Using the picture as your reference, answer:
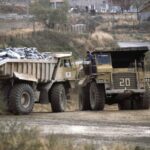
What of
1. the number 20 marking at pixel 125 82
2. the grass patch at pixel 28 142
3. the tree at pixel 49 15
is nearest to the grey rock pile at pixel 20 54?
the number 20 marking at pixel 125 82

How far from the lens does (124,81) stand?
90.5 ft

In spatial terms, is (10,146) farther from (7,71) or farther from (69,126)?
(7,71)

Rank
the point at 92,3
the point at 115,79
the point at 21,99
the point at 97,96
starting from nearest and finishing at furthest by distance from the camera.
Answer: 1. the point at 21,99
2. the point at 97,96
3. the point at 115,79
4. the point at 92,3

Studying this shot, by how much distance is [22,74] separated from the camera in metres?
24.7

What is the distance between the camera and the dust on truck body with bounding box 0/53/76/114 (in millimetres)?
24234

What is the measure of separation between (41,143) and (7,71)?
1278 centimetres

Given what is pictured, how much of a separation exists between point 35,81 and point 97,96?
10.8 feet

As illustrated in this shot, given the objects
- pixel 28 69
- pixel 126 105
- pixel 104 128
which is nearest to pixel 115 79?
pixel 126 105

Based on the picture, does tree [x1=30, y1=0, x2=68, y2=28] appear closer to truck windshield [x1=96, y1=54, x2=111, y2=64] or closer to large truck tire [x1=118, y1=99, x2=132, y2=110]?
large truck tire [x1=118, y1=99, x2=132, y2=110]

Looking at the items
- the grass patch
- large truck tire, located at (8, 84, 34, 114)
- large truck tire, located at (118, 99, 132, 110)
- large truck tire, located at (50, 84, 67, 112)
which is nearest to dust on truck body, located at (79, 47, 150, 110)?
large truck tire, located at (118, 99, 132, 110)

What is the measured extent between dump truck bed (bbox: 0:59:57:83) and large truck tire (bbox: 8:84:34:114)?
445 mm

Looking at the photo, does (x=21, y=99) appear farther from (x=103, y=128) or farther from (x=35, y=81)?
(x=103, y=128)

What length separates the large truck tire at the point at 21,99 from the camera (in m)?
24.2

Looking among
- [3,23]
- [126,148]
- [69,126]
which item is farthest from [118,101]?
[3,23]
